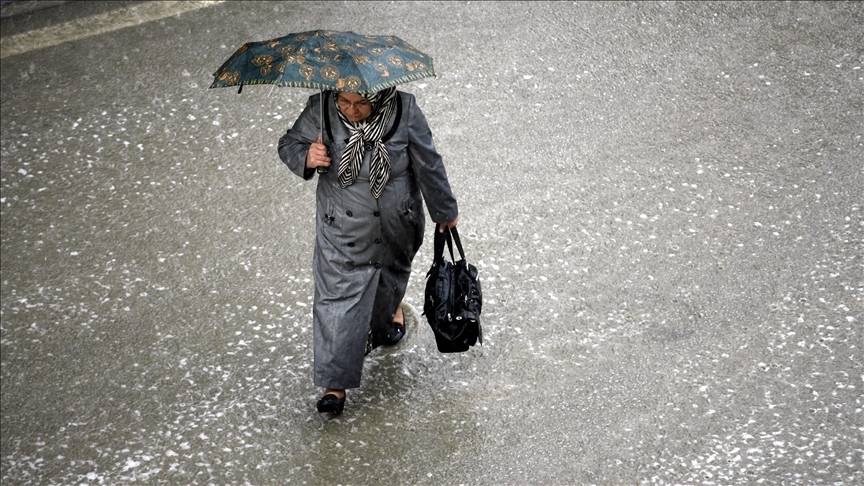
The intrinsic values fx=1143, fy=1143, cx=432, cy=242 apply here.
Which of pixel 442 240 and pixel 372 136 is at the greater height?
pixel 372 136

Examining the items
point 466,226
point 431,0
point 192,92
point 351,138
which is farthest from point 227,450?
point 431,0

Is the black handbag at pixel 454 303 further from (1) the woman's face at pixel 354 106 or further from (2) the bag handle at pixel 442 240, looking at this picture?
(1) the woman's face at pixel 354 106

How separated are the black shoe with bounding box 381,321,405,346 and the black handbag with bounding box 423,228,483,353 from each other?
19.1 inches

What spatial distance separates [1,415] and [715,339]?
3387 mm

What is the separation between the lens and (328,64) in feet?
14.4

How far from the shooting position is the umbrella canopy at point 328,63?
435cm

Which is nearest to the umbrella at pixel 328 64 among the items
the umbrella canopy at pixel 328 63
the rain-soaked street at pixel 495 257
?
the umbrella canopy at pixel 328 63

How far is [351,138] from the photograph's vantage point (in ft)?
15.4

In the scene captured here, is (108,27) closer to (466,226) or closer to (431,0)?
(431,0)

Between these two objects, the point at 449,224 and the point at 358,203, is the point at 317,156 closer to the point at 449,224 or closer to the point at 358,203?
the point at 358,203

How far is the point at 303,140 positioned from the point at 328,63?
497 millimetres

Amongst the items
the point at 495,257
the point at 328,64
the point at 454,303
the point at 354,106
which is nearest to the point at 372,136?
the point at 354,106

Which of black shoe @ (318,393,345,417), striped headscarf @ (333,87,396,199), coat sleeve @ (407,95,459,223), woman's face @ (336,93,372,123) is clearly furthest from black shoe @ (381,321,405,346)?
woman's face @ (336,93,372,123)

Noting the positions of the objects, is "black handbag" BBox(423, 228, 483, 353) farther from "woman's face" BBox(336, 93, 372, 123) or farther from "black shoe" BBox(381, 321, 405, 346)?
"woman's face" BBox(336, 93, 372, 123)
